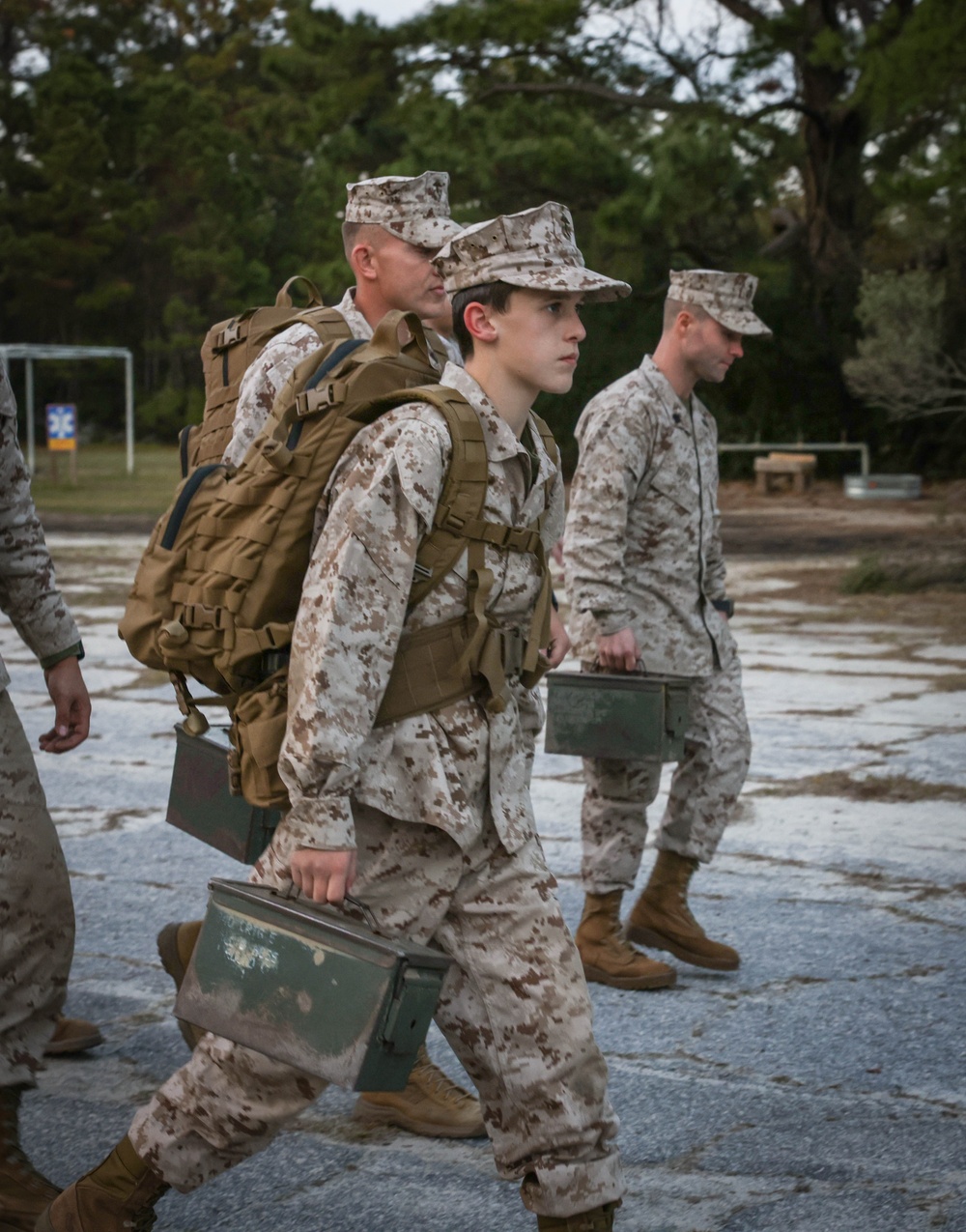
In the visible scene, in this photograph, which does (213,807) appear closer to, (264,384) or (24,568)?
(24,568)

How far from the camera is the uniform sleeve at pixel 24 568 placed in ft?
10.7

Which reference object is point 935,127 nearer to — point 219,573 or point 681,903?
point 681,903

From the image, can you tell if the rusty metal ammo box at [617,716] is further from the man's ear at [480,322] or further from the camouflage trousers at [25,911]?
the man's ear at [480,322]

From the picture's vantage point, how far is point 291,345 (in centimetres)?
355

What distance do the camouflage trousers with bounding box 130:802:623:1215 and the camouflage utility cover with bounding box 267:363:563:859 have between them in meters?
0.08

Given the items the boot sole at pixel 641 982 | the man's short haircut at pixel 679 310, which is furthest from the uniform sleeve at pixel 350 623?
the man's short haircut at pixel 679 310

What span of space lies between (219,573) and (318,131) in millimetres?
18988

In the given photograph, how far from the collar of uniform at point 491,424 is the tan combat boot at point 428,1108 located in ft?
4.43

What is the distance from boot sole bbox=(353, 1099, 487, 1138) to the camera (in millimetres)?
3346

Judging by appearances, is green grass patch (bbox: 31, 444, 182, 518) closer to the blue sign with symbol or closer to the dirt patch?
the blue sign with symbol

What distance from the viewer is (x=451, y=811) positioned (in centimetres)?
256

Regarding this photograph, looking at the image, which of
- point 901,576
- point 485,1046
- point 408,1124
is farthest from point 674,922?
point 901,576

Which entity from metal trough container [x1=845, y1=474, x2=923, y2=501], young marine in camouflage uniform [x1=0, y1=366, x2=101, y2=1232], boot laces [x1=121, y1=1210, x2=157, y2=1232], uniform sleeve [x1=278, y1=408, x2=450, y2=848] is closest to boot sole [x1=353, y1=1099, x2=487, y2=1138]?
young marine in camouflage uniform [x1=0, y1=366, x2=101, y2=1232]

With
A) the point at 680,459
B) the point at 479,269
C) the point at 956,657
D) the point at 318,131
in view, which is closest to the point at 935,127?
the point at 318,131
